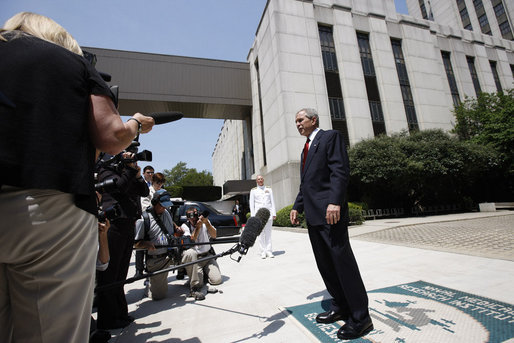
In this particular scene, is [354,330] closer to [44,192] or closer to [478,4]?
[44,192]

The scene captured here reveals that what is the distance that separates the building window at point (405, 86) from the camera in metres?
20.0

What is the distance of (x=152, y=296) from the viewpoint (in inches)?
144

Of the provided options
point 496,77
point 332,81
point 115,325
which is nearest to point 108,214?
point 115,325

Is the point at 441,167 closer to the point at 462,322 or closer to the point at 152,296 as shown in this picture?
the point at 462,322

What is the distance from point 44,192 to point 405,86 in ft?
82.2

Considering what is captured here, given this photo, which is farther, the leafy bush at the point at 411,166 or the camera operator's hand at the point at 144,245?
the leafy bush at the point at 411,166

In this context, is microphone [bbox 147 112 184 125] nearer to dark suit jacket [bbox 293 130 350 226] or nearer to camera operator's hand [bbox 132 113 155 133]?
camera operator's hand [bbox 132 113 155 133]

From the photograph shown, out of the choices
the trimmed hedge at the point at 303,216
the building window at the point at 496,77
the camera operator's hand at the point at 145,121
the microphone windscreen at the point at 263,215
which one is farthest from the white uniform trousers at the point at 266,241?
the building window at the point at 496,77

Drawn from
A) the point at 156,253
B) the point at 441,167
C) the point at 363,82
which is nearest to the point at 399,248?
the point at 156,253

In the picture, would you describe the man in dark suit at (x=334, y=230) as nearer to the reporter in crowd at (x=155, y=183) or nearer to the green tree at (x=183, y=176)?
the reporter in crowd at (x=155, y=183)

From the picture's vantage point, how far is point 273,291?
3.45 metres

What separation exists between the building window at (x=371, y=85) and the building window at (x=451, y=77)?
929 centimetres

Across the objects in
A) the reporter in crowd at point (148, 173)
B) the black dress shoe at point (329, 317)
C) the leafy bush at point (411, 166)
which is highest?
the leafy bush at point (411, 166)

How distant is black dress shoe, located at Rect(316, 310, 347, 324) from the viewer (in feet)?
7.88
